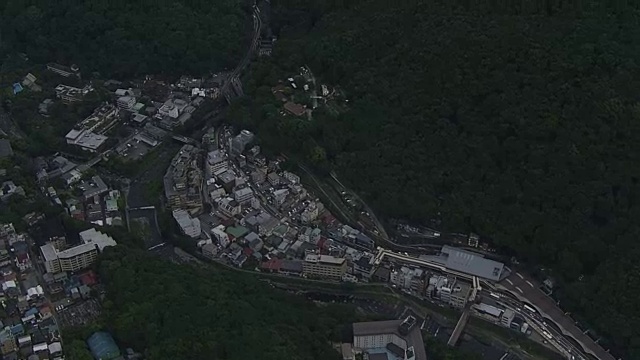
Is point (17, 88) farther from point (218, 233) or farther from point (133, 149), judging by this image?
point (218, 233)

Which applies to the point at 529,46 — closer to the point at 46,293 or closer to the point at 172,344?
the point at 172,344

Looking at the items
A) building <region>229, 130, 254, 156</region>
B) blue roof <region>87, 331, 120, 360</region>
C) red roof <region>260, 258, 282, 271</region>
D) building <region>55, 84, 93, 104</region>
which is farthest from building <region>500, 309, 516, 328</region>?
building <region>55, 84, 93, 104</region>

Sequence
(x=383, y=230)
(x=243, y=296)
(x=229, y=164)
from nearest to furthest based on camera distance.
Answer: (x=243, y=296) → (x=383, y=230) → (x=229, y=164)

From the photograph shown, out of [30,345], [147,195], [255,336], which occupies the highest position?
[147,195]

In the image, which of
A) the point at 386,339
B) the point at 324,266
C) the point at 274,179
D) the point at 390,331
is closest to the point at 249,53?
the point at 274,179

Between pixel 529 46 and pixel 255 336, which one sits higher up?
pixel 529 46

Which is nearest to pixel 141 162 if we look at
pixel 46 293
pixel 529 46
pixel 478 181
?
pixel 46 293
